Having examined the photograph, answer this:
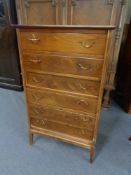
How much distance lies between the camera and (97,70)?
1.02 meters

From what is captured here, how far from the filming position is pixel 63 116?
129 centimetres

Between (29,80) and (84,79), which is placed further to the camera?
(29,80)

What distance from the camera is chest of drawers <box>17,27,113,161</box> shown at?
0.97 meters

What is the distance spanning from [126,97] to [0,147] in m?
1.70

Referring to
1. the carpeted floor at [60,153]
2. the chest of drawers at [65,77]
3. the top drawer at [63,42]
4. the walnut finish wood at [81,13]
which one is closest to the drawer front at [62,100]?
the chest of drawers at [65,77]

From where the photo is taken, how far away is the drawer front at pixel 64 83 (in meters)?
1.09

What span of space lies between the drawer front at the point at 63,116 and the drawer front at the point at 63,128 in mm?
37

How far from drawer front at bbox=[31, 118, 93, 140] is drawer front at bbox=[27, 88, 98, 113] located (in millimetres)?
202

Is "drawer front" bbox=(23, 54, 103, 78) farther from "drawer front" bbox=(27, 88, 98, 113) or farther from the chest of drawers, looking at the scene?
"drawer front" bbox=(27, 88, 98, 113)

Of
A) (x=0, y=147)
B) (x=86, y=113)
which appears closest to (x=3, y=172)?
(x=0, y=147)

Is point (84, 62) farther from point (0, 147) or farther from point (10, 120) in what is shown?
point (10, 120)

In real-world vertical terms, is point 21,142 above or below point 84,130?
below

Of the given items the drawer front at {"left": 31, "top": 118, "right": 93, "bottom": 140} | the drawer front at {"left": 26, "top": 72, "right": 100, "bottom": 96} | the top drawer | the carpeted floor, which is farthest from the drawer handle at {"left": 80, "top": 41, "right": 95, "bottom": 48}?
the carpeted floor

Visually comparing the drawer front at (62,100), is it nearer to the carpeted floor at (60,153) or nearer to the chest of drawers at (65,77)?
the chest of drawers at (65,77)
